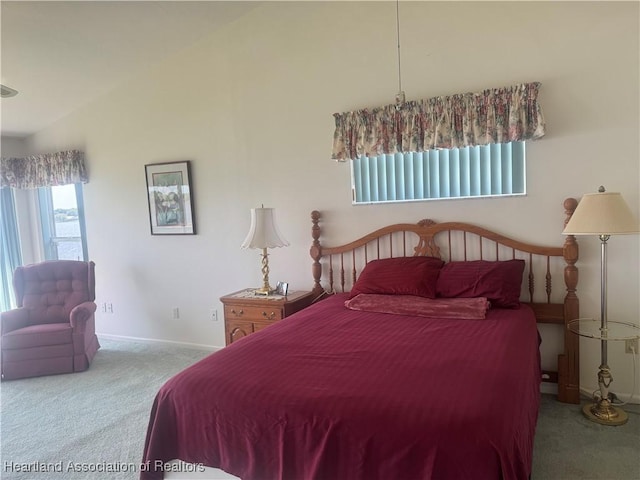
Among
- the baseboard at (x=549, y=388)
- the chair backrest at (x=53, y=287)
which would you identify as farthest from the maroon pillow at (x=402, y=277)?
the chair backrest at (x=53, y=287)

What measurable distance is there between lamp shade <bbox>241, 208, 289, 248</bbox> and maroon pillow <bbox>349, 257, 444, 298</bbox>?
79cm

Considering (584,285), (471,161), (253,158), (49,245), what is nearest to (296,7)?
(253,158)

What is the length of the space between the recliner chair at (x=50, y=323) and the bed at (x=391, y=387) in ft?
7.56

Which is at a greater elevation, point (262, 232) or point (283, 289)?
point (262, 232)

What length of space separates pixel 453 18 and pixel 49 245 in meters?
5.10

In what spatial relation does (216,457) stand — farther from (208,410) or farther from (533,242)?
(533,242)

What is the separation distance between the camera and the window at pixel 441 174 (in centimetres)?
301

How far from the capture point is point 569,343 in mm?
2854

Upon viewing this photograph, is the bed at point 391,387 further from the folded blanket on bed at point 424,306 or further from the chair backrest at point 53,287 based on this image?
the chair backrest at point 53,287

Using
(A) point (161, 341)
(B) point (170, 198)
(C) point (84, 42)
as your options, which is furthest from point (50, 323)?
(C) point (84, 42)

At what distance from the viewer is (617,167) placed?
8.96 feet

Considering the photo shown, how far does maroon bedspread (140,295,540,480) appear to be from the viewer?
1.34 meters

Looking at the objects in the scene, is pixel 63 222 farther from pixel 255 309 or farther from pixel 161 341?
pixel 255 309

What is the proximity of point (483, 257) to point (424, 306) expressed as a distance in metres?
0.77
